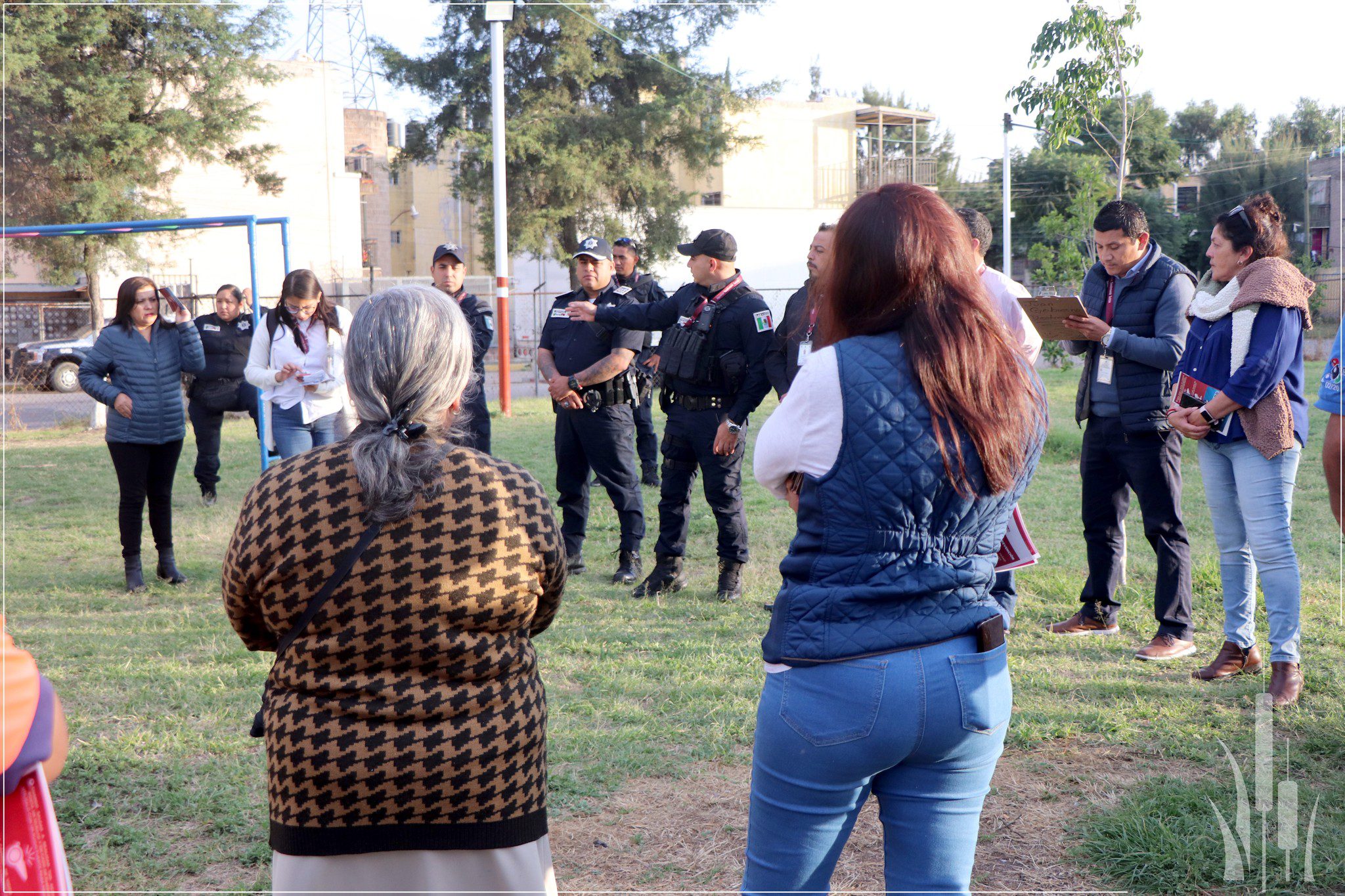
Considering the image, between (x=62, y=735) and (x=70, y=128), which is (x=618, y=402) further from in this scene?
(x=70, y=128)

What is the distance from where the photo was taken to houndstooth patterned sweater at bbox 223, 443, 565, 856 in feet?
6.00

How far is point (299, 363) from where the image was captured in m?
6.41

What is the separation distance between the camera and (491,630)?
76.2 inches

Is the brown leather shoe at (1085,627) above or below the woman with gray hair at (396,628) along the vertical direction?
below

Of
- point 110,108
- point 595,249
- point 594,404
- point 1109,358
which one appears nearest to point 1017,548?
point 1109,358

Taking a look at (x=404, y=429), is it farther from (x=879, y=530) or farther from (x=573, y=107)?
(x=573, y=107)

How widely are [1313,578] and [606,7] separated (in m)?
23.4

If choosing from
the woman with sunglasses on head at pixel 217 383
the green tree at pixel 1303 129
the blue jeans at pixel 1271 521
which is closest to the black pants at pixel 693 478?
the blue jeans at pixel 1271 521

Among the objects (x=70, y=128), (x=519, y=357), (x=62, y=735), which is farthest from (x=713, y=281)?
(x=519, y=357)

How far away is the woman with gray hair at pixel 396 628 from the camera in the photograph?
5.99 ft

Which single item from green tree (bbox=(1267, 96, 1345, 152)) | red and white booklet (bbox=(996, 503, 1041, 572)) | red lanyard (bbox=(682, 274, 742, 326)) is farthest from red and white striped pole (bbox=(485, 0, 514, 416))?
green tree (bbox=(1267, 96, 1345, 152))

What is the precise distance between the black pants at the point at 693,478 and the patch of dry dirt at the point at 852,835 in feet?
7.53

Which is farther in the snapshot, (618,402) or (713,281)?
(618,402)

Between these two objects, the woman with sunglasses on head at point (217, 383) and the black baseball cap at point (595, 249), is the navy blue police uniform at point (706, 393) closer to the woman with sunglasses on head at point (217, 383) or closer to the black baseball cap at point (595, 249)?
the black baseball cap at point (595, 249)
